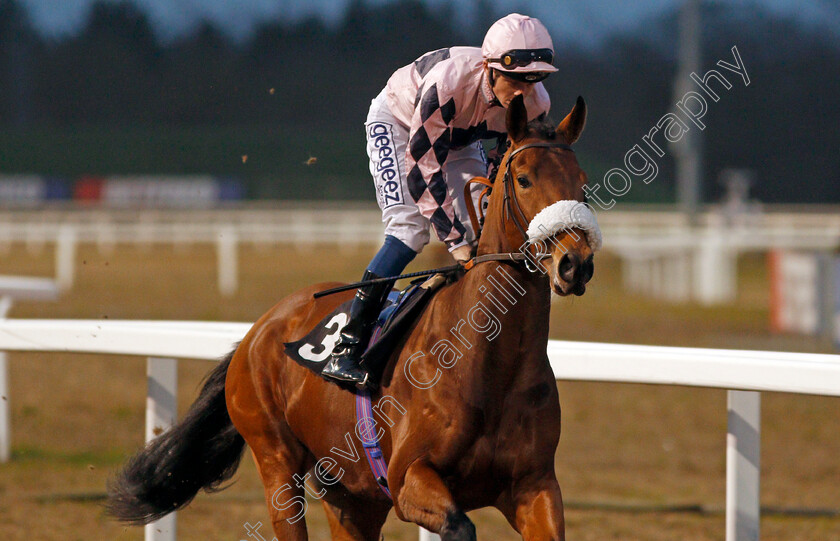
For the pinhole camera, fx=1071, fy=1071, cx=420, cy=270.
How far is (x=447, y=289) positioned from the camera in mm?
3043

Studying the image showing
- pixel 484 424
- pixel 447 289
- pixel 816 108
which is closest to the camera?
pixel 484 424

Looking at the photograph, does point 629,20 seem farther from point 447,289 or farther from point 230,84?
point 447,289

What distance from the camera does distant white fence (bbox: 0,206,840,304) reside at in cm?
1591

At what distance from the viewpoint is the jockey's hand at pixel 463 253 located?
3066 mm

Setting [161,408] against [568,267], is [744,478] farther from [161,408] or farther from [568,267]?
[161,408]

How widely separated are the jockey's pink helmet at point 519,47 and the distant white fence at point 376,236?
12.8 metres

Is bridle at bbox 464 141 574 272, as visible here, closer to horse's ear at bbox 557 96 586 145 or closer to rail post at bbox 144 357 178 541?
horse's ear at bbox 557 96 586 145

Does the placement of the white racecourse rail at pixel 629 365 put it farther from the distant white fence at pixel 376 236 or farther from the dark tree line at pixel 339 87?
the dark tree line at pixel 339 87

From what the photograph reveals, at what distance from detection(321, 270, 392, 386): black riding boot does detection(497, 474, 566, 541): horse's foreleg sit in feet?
1.88

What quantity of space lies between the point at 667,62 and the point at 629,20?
413cm

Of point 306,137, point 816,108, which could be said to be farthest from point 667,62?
point 306,137

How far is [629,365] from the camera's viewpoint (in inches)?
137

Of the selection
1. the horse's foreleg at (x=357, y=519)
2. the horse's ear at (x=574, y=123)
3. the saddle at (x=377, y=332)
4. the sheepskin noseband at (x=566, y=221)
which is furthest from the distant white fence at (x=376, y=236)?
the sheepskin noseband at (x=566, y=221)

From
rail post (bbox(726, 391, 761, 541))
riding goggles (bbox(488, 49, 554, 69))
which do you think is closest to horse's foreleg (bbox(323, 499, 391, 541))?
rail post (bbox(726, 391, 761, 541))
